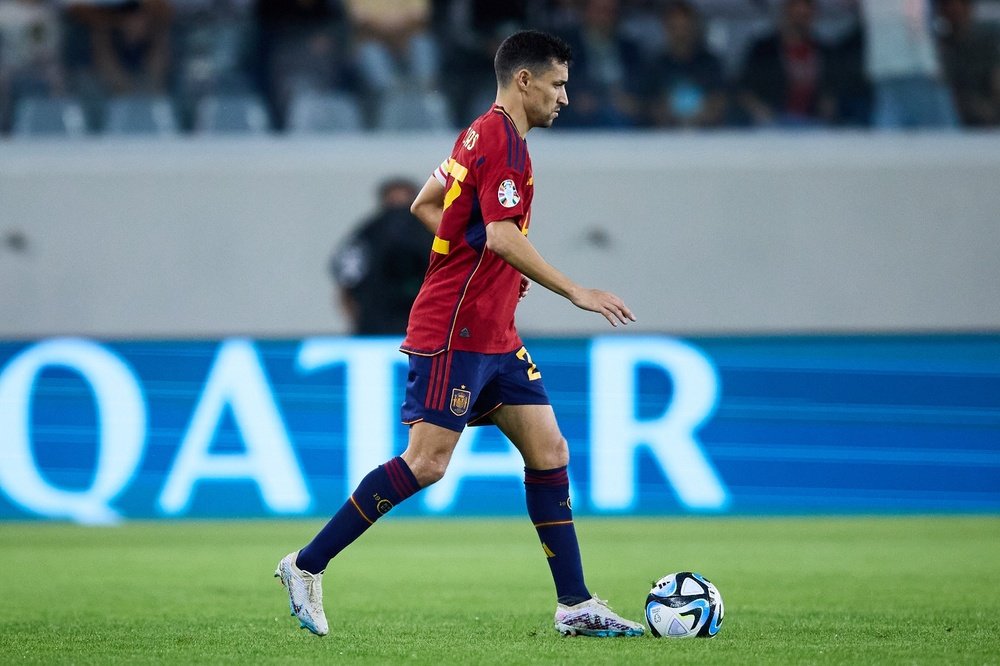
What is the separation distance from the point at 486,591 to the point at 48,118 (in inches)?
316

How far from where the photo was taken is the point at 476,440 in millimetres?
10281

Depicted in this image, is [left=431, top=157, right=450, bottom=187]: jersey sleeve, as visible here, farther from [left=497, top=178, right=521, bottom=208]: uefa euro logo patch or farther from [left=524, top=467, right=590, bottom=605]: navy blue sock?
[left=524, top=467, right=590, bottom=605]: navy blue sock

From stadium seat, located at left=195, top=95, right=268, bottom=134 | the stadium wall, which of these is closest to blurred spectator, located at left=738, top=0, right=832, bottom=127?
the stadium wall

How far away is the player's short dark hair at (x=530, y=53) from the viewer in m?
4.94

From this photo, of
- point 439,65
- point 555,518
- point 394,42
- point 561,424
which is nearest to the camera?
point 555,518

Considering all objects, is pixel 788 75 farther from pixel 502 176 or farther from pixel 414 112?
pixel 502 176

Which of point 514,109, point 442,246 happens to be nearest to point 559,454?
point 442,246

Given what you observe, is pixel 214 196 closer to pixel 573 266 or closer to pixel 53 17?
pixel 53 17

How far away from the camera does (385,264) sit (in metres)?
12.5

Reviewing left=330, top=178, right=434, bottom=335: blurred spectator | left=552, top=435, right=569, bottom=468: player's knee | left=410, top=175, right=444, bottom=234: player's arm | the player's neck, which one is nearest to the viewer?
the player's neck

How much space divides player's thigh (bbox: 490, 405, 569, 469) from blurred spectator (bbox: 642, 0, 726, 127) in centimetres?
837

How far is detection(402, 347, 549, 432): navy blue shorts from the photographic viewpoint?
4.88 metres

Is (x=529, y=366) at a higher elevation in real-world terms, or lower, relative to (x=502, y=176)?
lower

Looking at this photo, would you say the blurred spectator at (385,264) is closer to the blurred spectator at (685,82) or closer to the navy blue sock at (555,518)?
the blurred spectator at (685,82)
